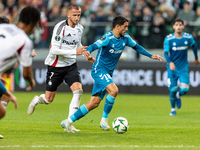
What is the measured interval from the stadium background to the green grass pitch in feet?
14.5

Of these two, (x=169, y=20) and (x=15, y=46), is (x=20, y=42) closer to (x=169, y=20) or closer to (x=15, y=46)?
(x=15, y=46)

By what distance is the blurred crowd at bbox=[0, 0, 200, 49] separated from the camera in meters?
17.0

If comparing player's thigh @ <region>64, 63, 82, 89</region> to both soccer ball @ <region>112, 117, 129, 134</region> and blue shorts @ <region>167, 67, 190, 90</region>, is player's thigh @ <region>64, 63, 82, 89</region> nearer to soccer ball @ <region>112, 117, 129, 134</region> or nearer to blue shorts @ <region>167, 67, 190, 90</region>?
soccer ball @ <region>112, 117, 129, 134</region>

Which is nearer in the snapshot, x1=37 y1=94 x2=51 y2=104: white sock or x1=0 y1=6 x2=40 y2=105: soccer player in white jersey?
x1=0 y1=6 x2=40 y2=105: soccer player in white jersey

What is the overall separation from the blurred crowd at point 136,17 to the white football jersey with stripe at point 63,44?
914cm

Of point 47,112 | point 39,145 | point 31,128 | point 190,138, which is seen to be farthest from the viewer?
point 47,112

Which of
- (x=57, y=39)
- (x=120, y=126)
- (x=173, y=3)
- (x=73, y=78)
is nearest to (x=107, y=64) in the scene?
(x=73, y=78)

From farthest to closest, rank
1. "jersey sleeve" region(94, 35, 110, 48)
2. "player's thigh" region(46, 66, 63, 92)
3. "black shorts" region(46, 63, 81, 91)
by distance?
"player's thigh" region(46, 66, 63, 92) → "black shorts" region(46, 63, 81, 91) → "jersey sleeve" region(94, 35, 110, 48)

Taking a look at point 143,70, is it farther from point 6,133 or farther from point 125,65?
point 6,133

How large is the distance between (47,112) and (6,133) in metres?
4.24

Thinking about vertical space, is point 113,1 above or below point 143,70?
above

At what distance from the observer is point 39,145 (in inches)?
250

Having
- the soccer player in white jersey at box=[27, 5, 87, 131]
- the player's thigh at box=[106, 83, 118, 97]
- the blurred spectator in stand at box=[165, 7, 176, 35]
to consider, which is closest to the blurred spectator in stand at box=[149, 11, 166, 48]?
the blurred spectator in stand at box=[165, 7, 176, 35]

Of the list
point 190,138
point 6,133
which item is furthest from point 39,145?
point 190,138
